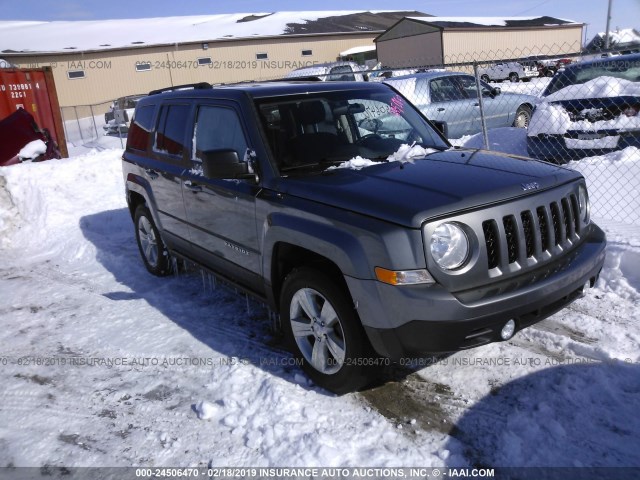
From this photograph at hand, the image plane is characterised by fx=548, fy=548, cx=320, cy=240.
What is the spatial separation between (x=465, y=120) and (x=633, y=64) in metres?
2.88

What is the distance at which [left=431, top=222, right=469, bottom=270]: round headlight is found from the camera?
2877mm

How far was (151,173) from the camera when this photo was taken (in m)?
5.41

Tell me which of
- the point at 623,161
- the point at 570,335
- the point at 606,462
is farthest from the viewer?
the point at 623,161

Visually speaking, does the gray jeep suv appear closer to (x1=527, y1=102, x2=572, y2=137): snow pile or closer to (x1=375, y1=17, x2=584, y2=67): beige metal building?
(x1=527, y1=102, x2=572, y2=137): snow pile

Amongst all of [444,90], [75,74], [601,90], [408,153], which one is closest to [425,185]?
[408,153]

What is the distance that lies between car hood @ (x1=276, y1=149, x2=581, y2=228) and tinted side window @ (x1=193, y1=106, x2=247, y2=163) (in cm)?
65

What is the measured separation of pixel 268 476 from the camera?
2.84m

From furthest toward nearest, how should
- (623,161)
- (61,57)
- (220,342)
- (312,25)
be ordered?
(312,25), (61,57), (623,161), (220,342)

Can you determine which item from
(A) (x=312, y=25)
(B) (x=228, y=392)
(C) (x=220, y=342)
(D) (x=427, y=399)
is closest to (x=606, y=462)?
(D) (x=427, y=399)

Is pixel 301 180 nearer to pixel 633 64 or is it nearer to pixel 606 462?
pixel 606 462

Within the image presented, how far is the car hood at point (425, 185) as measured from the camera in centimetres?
292

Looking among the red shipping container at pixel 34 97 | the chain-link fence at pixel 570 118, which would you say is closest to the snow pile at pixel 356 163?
the chain-link fence at pixel 570 118

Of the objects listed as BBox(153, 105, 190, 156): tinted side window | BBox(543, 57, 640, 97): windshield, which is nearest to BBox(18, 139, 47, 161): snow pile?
BBox(153, 105, 190, 156): tinted side window

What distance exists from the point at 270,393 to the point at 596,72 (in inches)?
321
